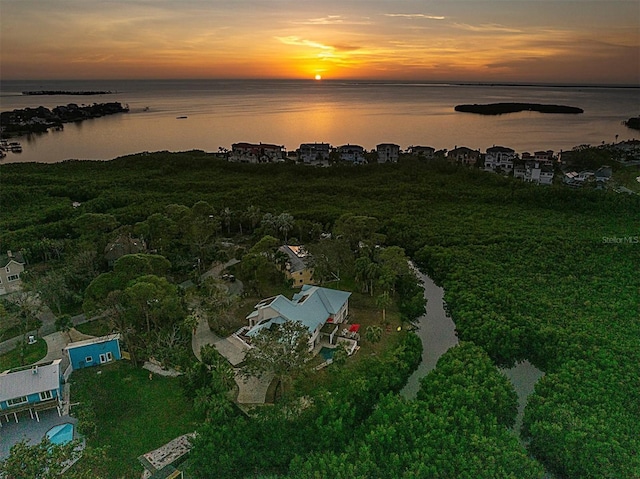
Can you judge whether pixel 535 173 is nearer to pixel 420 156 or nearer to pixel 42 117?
pixel 420 156

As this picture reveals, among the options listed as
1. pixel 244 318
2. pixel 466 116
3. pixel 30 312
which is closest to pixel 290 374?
pixel 244 318

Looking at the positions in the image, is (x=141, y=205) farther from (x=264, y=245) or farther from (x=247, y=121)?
(x=247, y=121)

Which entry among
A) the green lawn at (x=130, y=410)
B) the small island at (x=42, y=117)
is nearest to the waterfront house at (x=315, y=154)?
the green lawn at (x=130, y=410)

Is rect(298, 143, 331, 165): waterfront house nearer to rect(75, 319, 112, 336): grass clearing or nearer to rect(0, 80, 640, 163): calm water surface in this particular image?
rect(0, 80, 640, 163): calm water surface

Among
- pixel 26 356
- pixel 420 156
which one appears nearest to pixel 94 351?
pixel 26 356

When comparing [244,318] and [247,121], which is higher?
[247,121]

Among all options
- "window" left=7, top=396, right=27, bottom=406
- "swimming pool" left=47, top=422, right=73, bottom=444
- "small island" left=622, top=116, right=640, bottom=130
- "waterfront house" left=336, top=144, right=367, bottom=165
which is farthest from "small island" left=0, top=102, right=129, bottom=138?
"small island" left=622, top=116, right=640, bottom=130
